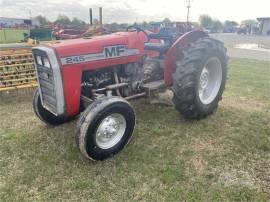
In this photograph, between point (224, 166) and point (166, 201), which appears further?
point (224, 166)

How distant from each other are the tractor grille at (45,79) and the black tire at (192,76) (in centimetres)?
171

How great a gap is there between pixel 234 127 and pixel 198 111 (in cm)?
64

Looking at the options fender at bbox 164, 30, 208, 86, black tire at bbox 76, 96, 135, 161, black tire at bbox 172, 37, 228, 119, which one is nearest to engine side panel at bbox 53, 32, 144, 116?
black tire at bbox 76, 96, 135, 161

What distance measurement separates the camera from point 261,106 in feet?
18.1

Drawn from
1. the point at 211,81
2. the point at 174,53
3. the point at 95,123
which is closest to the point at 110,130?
the point at 95,123

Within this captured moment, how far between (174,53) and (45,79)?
1978mm

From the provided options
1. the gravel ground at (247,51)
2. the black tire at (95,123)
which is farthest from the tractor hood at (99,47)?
the gravel ground at (247,51)

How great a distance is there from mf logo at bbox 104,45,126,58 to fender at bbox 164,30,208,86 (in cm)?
80

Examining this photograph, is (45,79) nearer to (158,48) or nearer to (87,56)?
(87,56)

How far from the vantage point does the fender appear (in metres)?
4.33

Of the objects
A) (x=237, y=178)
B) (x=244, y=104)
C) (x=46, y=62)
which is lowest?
(x=237, y=178)

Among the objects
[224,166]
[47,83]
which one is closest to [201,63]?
[224,166]

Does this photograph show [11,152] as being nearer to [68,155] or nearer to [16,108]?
[68,155]

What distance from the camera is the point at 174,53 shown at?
14.3ft
